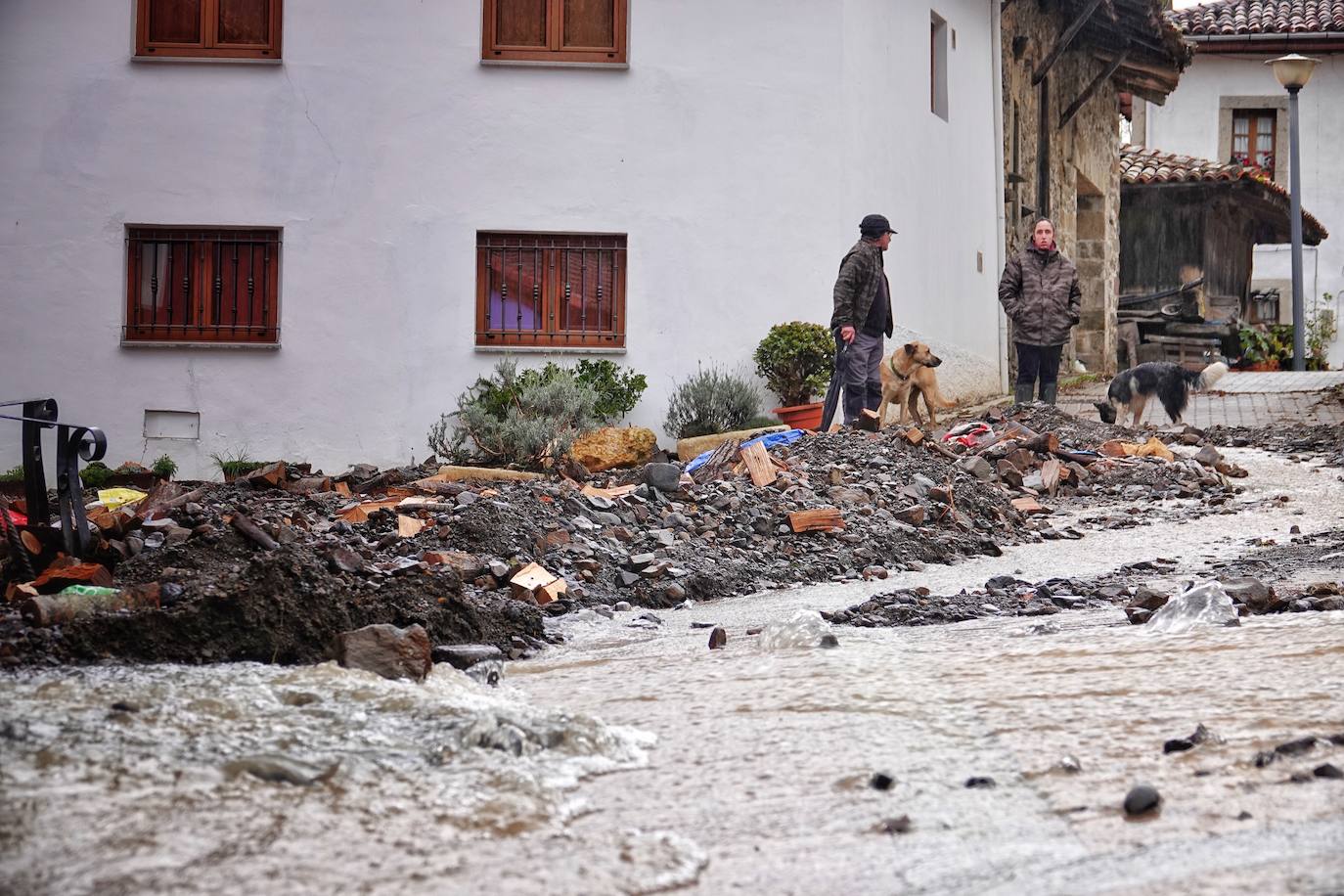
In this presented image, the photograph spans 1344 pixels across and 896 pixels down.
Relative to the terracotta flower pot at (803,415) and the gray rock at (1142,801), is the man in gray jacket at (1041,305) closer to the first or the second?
the terracotta flower pot at (803,415)

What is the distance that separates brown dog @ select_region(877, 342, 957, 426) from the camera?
12.9 m

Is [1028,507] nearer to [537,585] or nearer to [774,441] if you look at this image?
[774,441]

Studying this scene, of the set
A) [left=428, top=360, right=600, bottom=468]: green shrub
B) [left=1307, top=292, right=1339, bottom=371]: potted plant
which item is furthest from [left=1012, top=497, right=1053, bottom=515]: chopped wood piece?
[left=1307, top=292, right=1339, bottom=371]: potted plant

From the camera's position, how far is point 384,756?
10.9 feet

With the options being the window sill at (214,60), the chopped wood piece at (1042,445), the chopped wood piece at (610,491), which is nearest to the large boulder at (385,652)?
the chopped wood piece at (610,491)

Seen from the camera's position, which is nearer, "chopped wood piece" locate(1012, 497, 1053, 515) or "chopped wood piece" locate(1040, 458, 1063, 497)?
"chopped wood piece" locate(1012, 497, 1053, 515)

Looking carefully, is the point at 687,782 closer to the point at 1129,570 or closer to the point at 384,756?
the point at 384,756

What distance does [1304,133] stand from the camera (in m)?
31.3

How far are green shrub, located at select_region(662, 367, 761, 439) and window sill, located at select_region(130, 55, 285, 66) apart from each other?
4735 mm

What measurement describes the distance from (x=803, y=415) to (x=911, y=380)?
43.2 inches

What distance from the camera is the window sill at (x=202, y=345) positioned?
43.2 ft

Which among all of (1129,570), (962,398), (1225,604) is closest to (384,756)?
(1225,604)

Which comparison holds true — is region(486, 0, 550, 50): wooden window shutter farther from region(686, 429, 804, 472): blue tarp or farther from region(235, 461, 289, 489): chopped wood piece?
region(235, 461, 289, 489): chopped wood piece

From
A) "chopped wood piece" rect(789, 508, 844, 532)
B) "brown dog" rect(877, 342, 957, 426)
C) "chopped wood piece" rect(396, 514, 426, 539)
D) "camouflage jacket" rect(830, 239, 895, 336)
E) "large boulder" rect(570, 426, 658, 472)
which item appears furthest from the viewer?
"brown dog" rect(877, 342, 957, 426)
